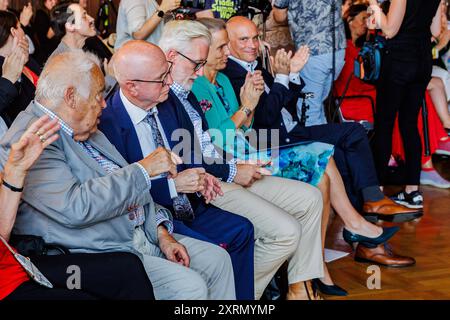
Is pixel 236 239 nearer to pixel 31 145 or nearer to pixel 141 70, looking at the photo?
pixel 141 70

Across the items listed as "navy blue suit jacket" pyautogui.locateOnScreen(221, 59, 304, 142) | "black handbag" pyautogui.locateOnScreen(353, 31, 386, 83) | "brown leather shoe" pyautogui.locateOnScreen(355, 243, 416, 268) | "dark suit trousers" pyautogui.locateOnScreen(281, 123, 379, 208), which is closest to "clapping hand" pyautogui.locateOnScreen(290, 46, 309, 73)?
"navy blue suit jacket" pyautogui.locateOnScreen(221, 59, 304, 142)

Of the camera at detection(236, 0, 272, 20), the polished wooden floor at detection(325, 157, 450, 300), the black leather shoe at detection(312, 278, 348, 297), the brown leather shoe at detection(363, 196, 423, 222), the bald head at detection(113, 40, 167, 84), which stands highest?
the bald head at detection(113, 40, 167, 84)

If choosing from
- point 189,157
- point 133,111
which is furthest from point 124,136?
point 189,157

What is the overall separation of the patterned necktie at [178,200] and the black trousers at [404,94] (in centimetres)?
239

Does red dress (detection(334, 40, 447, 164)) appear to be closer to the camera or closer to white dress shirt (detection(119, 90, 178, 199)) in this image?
the camera

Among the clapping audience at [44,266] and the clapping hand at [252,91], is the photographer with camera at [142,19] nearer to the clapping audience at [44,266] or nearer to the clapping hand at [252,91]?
the clapping hand at [252,91]

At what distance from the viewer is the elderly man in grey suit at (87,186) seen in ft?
6.79

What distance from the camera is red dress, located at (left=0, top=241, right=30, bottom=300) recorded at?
185cm

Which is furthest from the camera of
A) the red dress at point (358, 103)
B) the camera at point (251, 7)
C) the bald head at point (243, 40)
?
the red dress at point (358, 103)

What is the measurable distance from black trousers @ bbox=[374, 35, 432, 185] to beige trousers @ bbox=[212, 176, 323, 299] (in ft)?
5.86

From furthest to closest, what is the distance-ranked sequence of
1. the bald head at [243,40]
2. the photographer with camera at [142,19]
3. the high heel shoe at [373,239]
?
the photographer with camera at [142,19] < the bald head at [243,40] < the high heel shoe at [373,239]

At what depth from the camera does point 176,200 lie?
2707 millimetres

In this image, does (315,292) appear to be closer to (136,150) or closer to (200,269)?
(200,269)

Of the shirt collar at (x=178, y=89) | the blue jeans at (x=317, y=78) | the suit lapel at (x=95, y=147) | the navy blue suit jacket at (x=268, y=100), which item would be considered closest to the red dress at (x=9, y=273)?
the suit lapel at (x=95, y=147)
